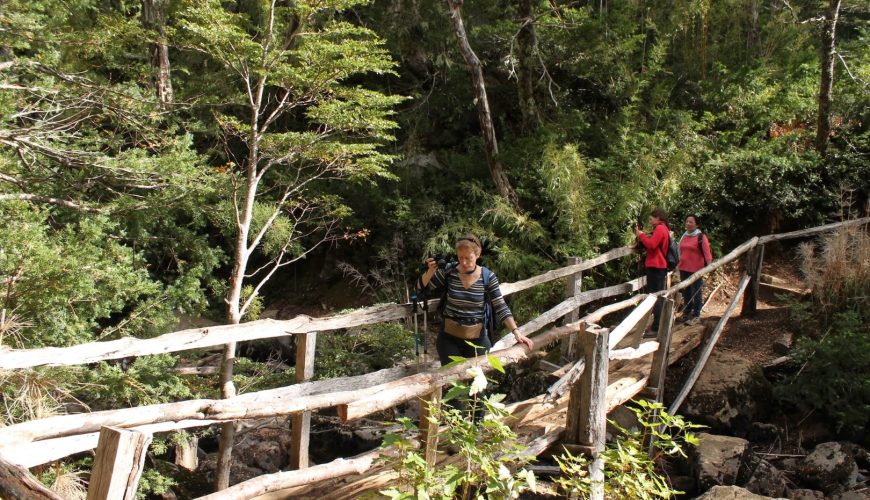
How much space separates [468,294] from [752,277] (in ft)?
21.0

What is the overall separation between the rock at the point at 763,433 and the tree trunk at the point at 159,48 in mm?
11741

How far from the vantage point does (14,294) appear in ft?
22.6

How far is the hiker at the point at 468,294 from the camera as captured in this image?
14.9ft

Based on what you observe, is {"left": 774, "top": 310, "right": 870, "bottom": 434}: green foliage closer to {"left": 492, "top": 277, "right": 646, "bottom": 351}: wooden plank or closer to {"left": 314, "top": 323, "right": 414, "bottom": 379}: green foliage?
{"left": 492, "top": 277, "right": 646, "bottom": 351}: wooden plank

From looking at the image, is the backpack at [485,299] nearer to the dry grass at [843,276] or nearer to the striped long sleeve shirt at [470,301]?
the striped long sleeve shirt at [470,301]

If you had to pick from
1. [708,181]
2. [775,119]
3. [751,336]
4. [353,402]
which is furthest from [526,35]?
[353,402]

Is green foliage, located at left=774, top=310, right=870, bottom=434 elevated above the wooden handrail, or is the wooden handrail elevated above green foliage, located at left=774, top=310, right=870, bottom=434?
the wooden handrail

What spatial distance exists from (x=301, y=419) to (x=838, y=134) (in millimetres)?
12625

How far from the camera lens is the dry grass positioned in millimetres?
7984

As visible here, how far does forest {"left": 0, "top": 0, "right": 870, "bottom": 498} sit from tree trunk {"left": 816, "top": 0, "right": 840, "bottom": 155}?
0.15ft

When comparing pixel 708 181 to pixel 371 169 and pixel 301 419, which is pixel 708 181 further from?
pixel 301 419

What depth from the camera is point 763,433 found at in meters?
6.77

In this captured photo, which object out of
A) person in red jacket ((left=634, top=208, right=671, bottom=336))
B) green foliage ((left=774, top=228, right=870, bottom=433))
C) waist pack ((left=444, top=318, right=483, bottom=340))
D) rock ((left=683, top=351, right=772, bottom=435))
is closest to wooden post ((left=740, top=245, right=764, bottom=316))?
green foliage ((left=774, top=228, right=870, bottom=433))

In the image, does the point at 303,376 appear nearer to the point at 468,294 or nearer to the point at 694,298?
the point at 468,294
